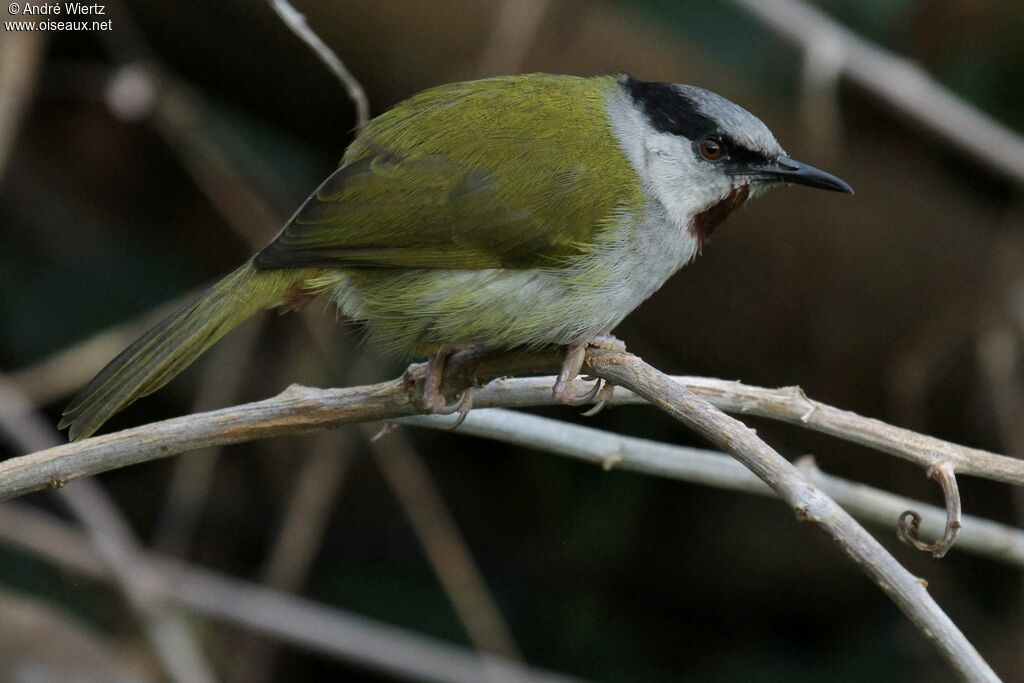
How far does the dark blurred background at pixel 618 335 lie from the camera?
417 cm

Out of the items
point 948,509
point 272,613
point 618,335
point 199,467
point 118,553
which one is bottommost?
point 272,613

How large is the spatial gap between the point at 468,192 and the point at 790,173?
0.82 meters

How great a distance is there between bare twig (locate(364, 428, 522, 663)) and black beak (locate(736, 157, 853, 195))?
1.57 meters

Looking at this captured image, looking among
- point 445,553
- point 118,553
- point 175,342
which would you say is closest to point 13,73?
point 118,553

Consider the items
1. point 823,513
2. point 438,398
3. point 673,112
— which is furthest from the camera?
point 673,112

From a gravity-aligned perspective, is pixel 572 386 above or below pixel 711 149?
below

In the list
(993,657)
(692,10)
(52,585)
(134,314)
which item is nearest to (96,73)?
(134,314)

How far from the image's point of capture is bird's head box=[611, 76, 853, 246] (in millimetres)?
3047

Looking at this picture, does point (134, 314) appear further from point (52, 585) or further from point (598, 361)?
point (598, 361)

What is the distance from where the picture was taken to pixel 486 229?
280cm

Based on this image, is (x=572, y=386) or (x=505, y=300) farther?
(x=505, y=300)

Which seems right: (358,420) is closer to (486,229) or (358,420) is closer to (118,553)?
(486,229)

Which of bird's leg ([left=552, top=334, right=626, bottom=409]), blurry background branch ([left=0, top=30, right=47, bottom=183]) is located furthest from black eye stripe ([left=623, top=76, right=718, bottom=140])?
blurry background branch ([left=0, top=30, right=47, bottom=183])

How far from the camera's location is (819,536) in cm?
438
